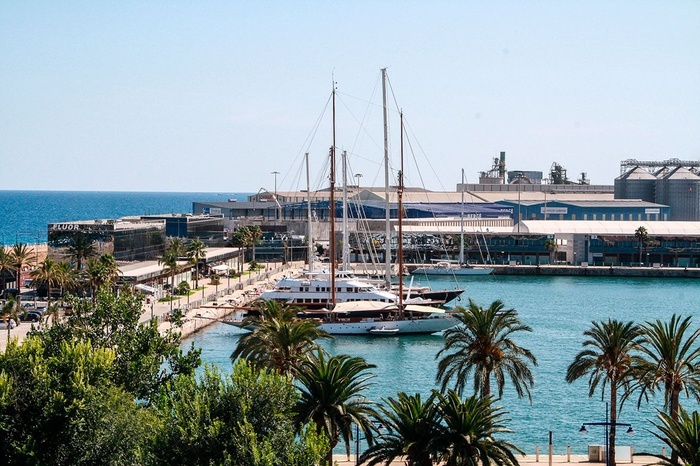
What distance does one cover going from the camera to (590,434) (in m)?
44.6

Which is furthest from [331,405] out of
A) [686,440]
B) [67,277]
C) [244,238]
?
[244,238]

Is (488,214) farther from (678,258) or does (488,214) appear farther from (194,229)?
(194,229)

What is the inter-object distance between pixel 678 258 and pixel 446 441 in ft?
361

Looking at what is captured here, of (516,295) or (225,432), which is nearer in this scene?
(225,432)

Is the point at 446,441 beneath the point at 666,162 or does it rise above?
beneath

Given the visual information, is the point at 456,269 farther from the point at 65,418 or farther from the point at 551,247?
the point at 65,418

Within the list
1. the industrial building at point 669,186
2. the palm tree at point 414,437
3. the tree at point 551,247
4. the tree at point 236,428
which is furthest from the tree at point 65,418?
the industrial building at point 669,186

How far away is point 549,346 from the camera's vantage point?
67312 mm

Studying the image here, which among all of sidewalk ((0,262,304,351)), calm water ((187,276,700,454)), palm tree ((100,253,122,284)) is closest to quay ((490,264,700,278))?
calm water ((187,276,700,454))

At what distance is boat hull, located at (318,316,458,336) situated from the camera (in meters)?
74.1

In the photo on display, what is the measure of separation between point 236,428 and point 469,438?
6859 mm

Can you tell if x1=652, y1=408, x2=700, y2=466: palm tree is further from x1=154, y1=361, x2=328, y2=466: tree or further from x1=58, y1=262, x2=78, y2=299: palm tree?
x1=58, y1=262, x2=78, y2=299: palm tree

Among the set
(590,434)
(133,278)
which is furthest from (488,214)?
(590,434)

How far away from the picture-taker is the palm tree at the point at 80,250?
82.1 metres
